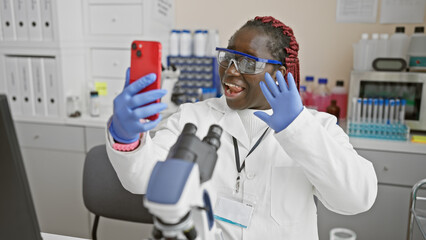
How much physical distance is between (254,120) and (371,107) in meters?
1.25

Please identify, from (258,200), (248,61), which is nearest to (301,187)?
(258,200)

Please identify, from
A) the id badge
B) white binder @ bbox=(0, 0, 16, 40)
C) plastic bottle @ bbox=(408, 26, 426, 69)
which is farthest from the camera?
white binder @ bbox=(0, 0, 16, 40)

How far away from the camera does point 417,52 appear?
2.08m

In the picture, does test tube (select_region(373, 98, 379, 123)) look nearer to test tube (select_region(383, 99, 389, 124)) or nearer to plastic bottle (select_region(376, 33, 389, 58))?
test tube (select_region(383, 99, 389, 124))

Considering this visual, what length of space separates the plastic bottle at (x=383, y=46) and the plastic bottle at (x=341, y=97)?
12.3 inches

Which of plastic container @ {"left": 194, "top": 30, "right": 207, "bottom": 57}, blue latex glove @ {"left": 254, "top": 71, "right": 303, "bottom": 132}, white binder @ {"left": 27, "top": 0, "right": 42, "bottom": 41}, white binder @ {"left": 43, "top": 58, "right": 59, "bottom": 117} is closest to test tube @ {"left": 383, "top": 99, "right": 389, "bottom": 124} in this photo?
plastic container @ {"left": 194, "top": 30, "right": 207, "bottom": 57}

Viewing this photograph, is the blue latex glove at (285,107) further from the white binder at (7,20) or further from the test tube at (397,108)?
the white binder at (7,20)

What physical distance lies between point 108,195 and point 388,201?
152cm

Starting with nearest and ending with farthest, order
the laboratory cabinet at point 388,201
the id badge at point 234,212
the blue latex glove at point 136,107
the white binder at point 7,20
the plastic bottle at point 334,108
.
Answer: the blue latex glove at point 136,107 < the id badge at point 234,212 < the laboratory cabinet at point 388,201 < the white binder at point 7,20 < the plastic bottle at point 334,108

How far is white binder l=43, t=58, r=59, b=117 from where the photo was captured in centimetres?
220

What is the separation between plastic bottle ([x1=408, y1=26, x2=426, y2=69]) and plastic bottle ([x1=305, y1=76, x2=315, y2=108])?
600mm

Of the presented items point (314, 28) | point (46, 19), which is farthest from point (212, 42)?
point (46, 19)

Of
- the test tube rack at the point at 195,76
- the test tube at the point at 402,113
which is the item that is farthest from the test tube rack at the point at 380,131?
the test tube rack at the point at 195,76

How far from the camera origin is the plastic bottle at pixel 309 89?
244 centimetres
